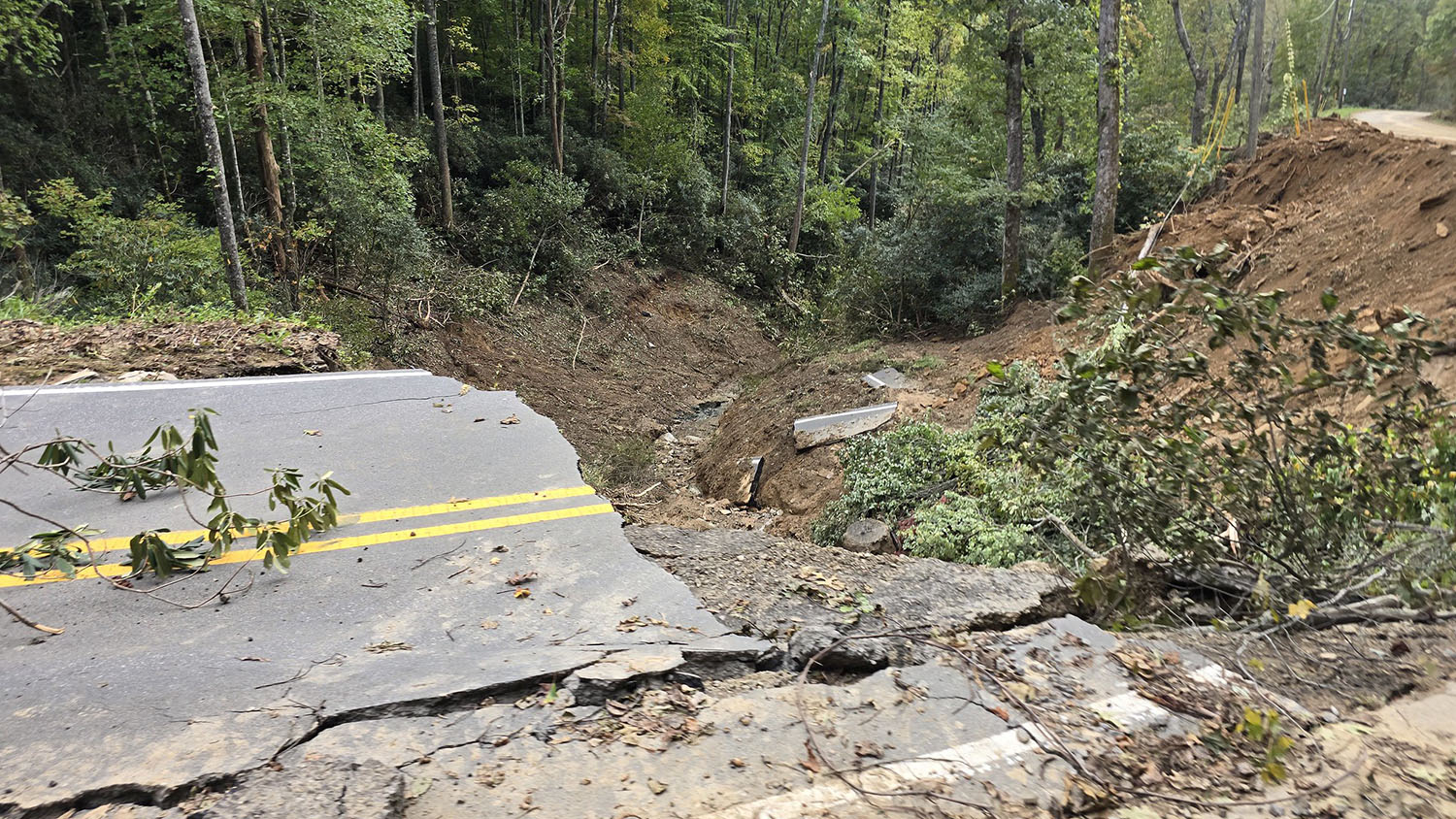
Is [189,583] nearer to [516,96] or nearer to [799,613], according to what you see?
[799,613]

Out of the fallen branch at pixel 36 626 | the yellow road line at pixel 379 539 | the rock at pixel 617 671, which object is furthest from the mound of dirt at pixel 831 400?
the fallen branch at pixel 36 626

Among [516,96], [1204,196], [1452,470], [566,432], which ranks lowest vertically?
[566,432]

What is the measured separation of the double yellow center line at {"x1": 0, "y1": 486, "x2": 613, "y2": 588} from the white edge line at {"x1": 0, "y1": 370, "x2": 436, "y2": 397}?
2883 mm

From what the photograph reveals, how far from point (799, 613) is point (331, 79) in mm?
15554

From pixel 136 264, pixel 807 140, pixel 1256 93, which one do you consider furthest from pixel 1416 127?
pixel 136 264

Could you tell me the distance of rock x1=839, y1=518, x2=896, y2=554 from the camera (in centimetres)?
782

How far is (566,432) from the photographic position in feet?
45.8

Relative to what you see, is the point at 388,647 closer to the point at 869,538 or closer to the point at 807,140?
the point at 869,538

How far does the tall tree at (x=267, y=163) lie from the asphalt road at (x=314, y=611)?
7.27m

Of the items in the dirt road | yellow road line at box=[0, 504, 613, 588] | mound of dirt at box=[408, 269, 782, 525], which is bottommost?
mound of dirt at box=[408, 269, 782, 525]

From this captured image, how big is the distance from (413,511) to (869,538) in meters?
4.74

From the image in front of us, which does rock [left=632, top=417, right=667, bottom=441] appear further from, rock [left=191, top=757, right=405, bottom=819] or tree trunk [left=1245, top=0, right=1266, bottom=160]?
tree trunk [left=1245, top=0, right=1266, bottom=160]

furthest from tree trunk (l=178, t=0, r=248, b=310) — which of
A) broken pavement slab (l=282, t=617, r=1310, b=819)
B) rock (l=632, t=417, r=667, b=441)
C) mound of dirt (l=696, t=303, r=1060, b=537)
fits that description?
broken pavement slab (l=282, t=617, r=1310, b=819)

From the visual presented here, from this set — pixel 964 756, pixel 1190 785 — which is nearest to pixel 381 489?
pixel 964 756
